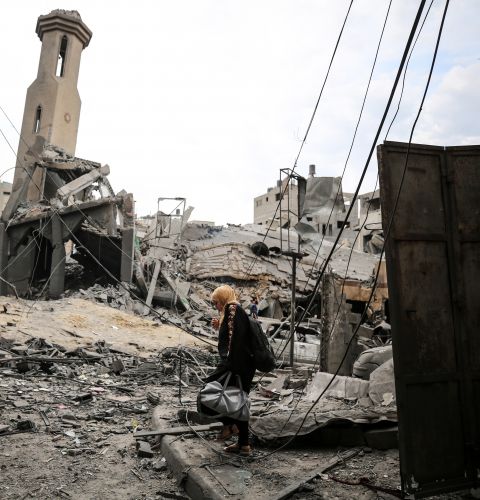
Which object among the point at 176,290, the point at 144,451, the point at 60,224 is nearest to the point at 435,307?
the point at 144,451

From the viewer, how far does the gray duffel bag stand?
3.67m

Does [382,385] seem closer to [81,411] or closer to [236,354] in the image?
[236,354]

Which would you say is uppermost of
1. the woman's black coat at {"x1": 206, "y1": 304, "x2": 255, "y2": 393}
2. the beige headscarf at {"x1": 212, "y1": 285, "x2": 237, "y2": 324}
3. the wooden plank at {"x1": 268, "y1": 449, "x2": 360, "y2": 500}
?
the beige headscarf at {"x1": 212, "y1": 285, "x2": 237, "y2": 324}

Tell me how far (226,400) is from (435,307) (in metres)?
1.84

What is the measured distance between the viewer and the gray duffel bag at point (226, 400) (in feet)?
12.0

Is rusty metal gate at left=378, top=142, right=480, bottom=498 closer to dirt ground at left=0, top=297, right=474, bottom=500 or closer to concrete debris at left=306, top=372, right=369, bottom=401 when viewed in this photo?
dirt ground at left=0, top=297, right=474, bottom=500

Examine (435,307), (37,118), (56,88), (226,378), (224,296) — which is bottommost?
(226,378)

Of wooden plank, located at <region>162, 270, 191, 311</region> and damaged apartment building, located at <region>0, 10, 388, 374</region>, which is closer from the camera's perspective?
damaged apartment building, located at <region>0, 10, 388, 374</region>

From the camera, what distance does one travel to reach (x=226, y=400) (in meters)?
3.69

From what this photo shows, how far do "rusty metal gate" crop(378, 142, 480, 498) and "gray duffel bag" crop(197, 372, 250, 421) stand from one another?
4.67 feet

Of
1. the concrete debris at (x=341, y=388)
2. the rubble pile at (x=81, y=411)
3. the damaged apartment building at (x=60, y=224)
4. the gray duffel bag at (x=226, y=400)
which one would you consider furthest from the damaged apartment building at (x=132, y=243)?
the gray duffel bag at (x=226, y=400)

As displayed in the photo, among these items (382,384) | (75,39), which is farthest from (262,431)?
(75,39)

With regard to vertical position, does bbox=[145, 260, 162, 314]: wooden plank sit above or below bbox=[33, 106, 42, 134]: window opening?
below

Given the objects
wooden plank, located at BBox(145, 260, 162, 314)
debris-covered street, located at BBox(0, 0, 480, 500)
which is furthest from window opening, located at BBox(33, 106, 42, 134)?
debris-covered street, located at BBox(0, 0, 480, 500)
